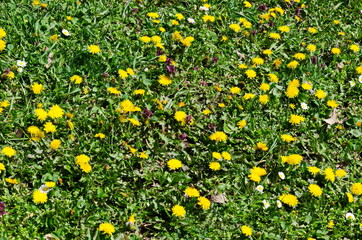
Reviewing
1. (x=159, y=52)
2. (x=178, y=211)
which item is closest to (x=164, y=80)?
(x=159, y=52)

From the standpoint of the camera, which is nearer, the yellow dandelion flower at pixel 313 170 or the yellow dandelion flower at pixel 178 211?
the yellow dandelion flower at pixel 178 211

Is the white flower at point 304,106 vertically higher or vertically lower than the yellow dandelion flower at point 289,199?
higher

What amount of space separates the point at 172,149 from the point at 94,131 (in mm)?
612

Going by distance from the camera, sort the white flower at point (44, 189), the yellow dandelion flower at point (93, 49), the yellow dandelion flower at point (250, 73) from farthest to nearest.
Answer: the yellow dandelion flower at point (250, 73)
the yellow dandelion flower at point (93, 49)
the white flower at point (44, 189)

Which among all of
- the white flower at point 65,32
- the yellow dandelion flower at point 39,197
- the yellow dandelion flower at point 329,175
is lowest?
the yellow dandelion flower at point 39,197

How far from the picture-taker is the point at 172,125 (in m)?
3.69

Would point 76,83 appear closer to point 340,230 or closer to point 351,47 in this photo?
point 340,230

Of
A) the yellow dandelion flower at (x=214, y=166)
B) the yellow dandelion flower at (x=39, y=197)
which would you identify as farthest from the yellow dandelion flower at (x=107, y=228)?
the yellow dandelion flower at (x=214, y=166)

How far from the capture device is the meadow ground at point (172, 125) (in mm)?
3023

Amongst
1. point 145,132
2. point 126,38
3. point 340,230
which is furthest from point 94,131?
point 340,230

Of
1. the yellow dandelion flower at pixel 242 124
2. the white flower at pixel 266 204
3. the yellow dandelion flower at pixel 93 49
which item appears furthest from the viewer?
Answer: the yellow dandelion flower at pixel 93 49

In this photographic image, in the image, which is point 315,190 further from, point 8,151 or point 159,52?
point 8,151

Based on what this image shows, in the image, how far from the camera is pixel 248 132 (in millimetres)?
3799

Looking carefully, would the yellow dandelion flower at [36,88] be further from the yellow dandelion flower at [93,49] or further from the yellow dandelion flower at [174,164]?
the yellow dandelion flower at [174,164]
